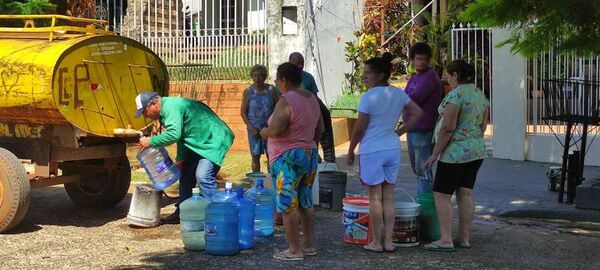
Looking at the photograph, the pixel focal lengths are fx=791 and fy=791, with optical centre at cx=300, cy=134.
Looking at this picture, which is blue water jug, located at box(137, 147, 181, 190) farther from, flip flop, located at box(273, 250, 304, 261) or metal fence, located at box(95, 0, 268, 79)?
metal fence, located at box(95, 0, 268, 79)

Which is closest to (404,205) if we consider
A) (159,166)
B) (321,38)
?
(159,166)

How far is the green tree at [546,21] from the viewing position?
6.32m

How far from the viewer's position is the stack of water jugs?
637 cm

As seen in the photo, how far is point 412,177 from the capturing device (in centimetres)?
1072

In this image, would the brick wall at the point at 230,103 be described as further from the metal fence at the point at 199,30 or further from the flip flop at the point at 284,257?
the flip flop at the point at 284,257

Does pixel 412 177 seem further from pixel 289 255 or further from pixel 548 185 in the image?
pixel 289 255

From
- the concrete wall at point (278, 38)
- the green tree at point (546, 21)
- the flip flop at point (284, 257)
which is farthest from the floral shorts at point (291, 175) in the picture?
the concrete wall at point (278, 38)

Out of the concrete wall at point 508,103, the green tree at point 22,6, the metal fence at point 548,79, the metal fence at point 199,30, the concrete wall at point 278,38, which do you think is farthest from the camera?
the metal fence at point 199,30

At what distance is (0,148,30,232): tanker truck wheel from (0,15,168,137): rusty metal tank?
473 millimetres

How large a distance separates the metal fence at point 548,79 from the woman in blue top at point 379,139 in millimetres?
4603

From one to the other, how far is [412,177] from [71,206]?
449 cm

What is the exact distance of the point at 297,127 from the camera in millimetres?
6176

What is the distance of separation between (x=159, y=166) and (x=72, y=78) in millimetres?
1125

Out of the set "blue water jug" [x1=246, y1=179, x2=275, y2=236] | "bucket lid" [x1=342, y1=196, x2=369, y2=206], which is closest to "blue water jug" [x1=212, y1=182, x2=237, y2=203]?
"blue water jug" [x1=246, y1=179, x2=275, y2=236]
